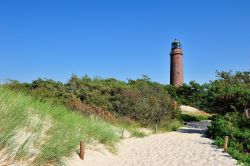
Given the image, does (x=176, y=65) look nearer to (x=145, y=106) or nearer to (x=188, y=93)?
(x=188, y=93)

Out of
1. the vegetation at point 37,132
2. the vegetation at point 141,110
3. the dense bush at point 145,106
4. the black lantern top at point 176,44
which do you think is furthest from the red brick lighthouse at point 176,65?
the vegetation at point 37,132

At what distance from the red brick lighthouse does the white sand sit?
34336 millimetres

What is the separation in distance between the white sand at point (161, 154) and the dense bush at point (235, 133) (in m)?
0.46

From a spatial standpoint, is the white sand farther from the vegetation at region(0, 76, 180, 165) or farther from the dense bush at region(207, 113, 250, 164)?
the vegetation at region(0, 76, 180, 165)

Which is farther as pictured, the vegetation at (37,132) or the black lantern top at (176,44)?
the black lantern top at (176,44)

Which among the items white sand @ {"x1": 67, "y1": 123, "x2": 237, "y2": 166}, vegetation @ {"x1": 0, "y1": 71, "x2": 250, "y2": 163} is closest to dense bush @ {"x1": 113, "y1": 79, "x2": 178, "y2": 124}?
vegetation @ {"x1": 0, "y1": 71, "x2": 250, "y2": 163}

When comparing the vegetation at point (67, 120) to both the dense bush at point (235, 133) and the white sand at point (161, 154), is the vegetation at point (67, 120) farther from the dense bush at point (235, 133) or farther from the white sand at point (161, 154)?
the dense bush at point (235, 133)

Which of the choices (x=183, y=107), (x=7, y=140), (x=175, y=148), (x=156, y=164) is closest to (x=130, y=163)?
(x=156, y=164)

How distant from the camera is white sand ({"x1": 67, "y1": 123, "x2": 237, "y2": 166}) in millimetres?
12961

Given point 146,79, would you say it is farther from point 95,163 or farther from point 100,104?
point 95,163

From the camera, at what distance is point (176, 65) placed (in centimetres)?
5438

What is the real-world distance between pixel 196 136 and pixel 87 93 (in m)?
10.7

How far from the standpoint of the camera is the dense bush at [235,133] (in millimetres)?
15621

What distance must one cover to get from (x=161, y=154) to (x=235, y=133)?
210 inches
